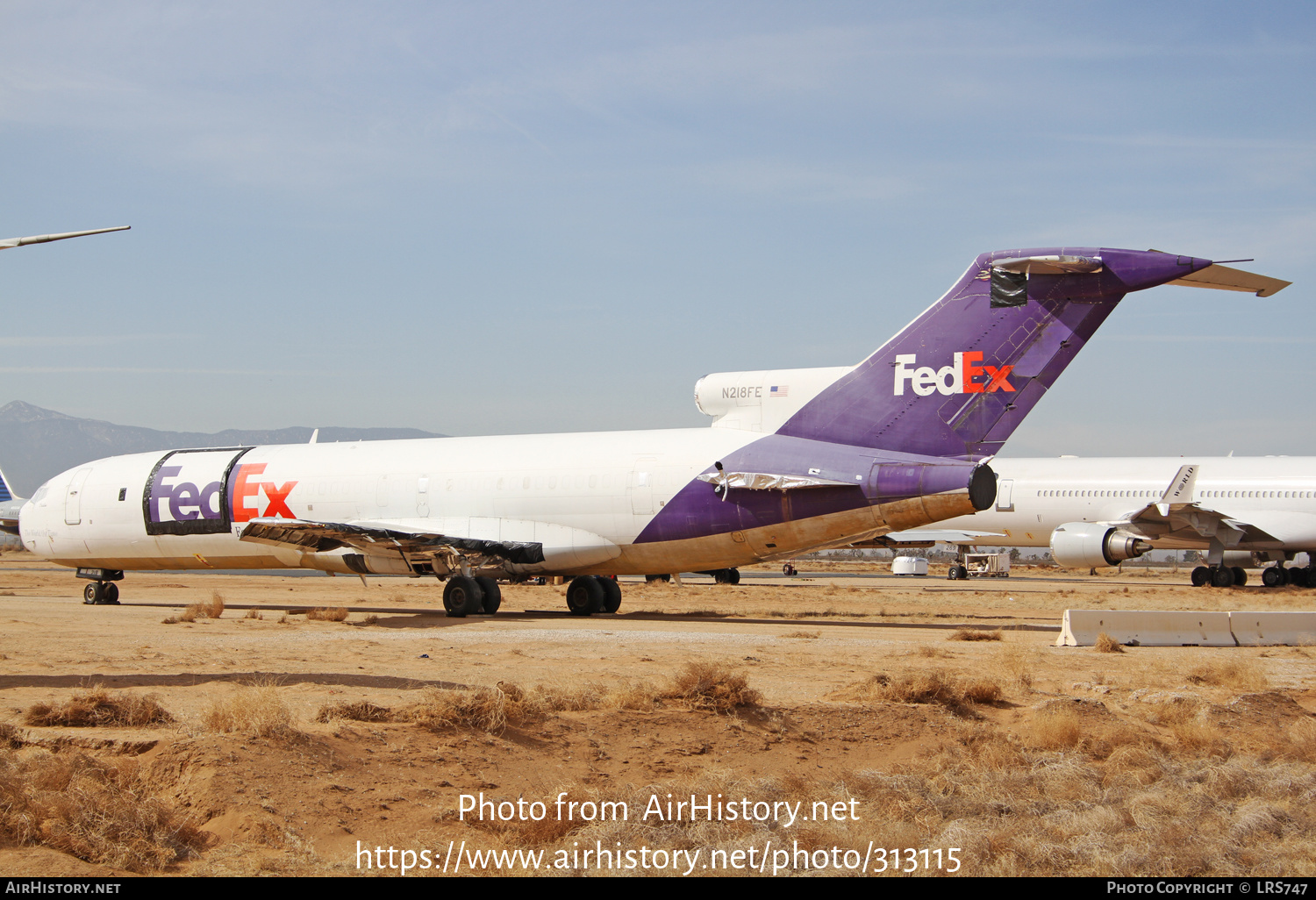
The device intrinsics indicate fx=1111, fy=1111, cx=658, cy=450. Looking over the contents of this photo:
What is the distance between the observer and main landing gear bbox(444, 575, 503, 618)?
77.0 ft

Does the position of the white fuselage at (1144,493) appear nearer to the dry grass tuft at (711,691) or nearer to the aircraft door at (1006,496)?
the aircraft door at (1006,496)

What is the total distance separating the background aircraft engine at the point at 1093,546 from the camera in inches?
1431

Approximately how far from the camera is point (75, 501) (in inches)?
1112

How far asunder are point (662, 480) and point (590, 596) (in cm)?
431

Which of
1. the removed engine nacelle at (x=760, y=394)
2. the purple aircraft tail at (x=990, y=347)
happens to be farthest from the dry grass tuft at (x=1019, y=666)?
the removed engine nacelle at (x=760, y=394)

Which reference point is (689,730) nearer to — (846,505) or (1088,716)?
(1088,716)

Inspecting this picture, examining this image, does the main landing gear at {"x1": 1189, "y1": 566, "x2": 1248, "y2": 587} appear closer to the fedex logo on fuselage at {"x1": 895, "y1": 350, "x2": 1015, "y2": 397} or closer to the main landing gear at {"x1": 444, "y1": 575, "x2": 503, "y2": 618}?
the fedex logo on fuselage at {"x1": 895, "y1": 350, "x2": 1015, "y2": 397}

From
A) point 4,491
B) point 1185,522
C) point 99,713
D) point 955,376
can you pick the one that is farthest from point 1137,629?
point 4,491

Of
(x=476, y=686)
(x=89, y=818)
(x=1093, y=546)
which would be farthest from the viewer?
(x=1093, y=546)

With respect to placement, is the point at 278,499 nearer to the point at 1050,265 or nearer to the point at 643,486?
the point at 643,486

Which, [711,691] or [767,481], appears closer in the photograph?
[711,691]

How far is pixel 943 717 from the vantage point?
11.4 meters

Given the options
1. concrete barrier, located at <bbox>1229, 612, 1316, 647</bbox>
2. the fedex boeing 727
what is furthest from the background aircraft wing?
the fedex boeing 727
